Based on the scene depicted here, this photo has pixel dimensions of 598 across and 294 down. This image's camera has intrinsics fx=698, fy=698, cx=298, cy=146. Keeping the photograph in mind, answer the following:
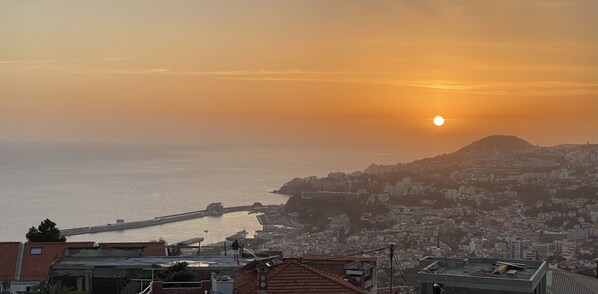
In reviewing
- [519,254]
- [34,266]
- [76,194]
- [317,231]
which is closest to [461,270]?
[34,266]

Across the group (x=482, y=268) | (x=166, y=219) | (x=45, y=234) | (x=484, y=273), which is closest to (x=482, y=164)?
(x=166, y=219)

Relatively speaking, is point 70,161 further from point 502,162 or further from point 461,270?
point 461,270

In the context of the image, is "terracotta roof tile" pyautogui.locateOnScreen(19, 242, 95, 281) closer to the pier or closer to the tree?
the tree

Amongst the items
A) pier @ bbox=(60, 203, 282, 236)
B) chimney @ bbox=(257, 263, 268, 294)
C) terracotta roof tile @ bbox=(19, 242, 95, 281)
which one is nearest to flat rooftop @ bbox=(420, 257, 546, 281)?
chimney @ bbox=(257, 263, 268, 294)

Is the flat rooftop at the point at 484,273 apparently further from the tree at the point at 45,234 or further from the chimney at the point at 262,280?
the tree at the point at 45,234

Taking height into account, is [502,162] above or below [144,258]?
above

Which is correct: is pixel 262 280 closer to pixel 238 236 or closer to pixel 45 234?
pixel 45 234

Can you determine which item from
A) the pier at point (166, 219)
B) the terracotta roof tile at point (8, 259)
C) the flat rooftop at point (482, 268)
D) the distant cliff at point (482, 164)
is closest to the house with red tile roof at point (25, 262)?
the terracotta roof tile at point (8, 259)
